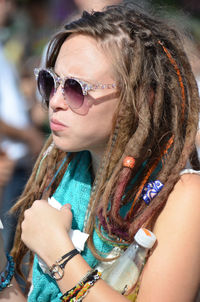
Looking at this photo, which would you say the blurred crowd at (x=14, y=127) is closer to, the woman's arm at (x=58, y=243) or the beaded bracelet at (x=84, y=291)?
the woman's arm at (x=58, y=243)

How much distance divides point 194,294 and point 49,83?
1039mm

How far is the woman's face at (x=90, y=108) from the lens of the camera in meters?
1.82

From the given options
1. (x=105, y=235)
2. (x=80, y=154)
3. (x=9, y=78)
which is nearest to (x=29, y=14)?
(x=9, y=78)

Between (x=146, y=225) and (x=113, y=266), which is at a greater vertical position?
(x=146, y=225)

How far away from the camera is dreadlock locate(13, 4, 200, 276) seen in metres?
1.82

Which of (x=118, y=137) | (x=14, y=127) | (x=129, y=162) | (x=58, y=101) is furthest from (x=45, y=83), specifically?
(x=14, y=127)

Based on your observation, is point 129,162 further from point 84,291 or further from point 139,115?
point 84,291

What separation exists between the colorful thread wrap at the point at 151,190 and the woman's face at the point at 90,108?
0.27m

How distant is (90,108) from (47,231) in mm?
516

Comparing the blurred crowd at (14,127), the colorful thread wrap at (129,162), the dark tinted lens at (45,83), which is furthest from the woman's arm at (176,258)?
the blurred crowd at (14,127)

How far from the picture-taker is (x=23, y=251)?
7.27 ft

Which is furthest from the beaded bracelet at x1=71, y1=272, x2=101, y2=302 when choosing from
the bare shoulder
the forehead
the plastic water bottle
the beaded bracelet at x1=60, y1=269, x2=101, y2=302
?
the forehead

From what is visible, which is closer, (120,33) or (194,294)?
(194,294)

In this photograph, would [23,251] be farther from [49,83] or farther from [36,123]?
[36,123]
